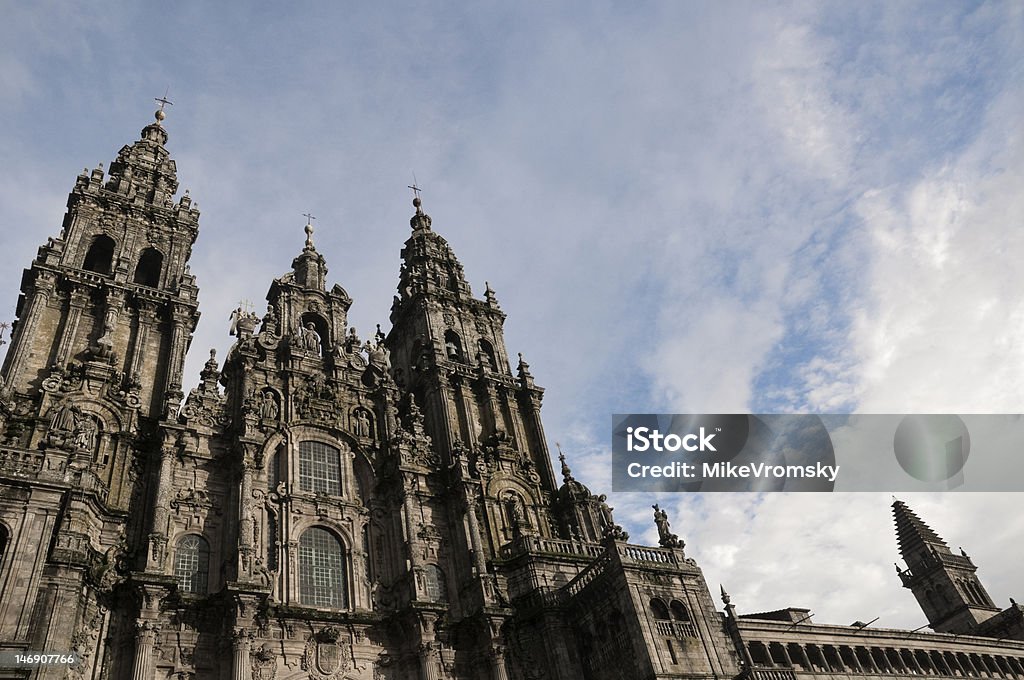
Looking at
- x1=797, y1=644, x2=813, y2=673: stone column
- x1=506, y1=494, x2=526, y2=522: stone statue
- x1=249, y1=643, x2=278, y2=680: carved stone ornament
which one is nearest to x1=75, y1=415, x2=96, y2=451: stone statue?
x1=249, y1=643, x2=278, y2=680: carved stone ornament

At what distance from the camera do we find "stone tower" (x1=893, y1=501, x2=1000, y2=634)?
55.7 meters

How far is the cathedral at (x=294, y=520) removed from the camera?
23.9 metres

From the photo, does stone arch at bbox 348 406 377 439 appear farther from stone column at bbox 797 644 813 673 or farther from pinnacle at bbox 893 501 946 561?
pinnacle at bbox 893 501 946 561

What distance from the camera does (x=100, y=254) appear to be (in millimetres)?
37500

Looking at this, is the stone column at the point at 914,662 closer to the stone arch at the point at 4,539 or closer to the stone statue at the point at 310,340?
the stone statue at the point at 310,340

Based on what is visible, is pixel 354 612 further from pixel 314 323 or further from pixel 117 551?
pixel 314 323

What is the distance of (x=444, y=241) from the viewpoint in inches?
2055

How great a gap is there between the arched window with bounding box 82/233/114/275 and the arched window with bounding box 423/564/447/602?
21.7 meters

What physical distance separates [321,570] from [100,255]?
67.7 ft

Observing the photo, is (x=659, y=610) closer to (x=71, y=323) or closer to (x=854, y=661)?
(x=854, y=661)

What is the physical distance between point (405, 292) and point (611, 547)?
965 inches

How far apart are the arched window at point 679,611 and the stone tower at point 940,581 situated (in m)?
38.5

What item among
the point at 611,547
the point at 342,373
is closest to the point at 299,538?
the point at 342,373

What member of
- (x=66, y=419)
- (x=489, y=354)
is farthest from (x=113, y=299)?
(x=489, y=354)
